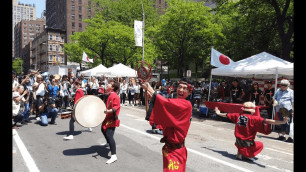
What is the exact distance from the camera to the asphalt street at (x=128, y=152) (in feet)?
17.4

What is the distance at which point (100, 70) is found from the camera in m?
19.8

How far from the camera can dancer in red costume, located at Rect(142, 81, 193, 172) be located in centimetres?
320

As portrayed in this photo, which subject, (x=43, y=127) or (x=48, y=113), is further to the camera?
(x=48, y=113)

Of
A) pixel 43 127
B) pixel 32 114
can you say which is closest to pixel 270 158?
pixel 43 127

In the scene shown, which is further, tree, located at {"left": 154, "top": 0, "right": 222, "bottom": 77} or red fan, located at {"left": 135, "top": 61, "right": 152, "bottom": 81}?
tree, located at {"left": 154, "top": 0, "right": 222, "bottom": 77}

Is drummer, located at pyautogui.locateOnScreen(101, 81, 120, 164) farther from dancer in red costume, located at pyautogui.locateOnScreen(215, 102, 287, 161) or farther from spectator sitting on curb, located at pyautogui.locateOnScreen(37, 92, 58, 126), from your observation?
spectator sitting on curb, located at pyautogui.locateOnScreen(37, 92, 58, 126)

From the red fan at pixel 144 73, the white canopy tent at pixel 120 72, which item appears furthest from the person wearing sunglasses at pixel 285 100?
the white canopy tent at pixel 120 72

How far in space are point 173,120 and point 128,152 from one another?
11.3 feet

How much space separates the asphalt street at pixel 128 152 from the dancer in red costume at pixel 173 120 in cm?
184

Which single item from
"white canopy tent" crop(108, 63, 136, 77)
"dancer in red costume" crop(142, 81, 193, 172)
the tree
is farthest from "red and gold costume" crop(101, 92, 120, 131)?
the tree

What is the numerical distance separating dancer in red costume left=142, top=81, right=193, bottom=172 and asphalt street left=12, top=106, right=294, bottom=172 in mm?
1844

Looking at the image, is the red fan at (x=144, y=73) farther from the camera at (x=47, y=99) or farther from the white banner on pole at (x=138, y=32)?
the white banner on pole at (x=138, y=32)
